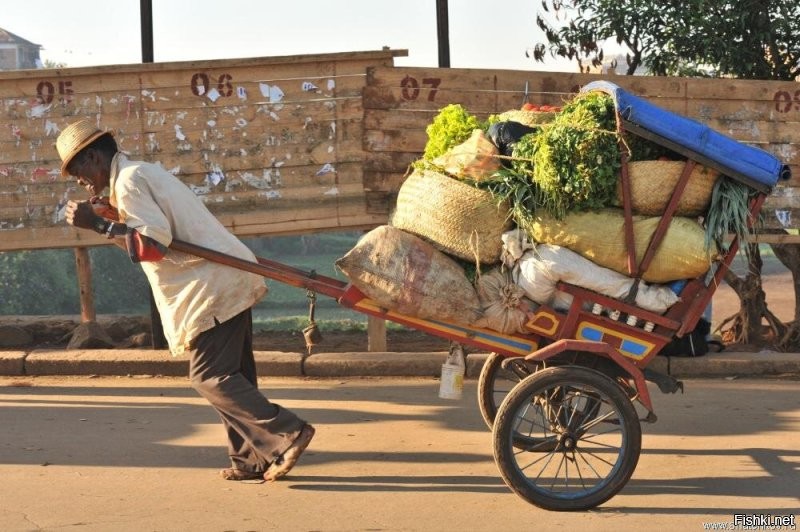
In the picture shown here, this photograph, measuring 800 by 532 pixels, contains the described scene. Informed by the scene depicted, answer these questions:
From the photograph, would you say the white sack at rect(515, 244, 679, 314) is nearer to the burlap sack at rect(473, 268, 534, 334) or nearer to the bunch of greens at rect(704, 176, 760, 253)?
the burlap sack at rect(473, 268, 534, 334)

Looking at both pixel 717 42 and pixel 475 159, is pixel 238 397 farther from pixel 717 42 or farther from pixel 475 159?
pixel 717 42

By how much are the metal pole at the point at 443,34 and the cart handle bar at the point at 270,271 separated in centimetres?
436

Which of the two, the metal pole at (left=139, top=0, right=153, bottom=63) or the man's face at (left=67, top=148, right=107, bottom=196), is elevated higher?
the metal pole at (left=139, top=0, right=153, bottom=63)

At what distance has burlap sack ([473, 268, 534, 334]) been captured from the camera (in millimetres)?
5352

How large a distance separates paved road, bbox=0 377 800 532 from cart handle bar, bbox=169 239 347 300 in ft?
3.29

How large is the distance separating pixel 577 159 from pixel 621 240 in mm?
439

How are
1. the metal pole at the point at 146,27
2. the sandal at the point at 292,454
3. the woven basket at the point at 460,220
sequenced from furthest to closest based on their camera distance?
the metal pole at the point at 146,27 → the sandal at the point at 292,454 → the woven basket at the point at 460,220

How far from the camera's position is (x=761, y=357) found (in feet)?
28.8

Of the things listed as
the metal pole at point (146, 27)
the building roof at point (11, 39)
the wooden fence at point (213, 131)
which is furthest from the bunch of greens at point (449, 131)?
the building roof at point (11, 39)

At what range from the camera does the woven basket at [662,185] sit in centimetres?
532

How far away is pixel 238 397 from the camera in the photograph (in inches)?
219

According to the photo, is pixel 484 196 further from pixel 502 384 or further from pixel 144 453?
pixel 502 384

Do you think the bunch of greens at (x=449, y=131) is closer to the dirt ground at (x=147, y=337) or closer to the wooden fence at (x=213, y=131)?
the wooden fence at (x=213, y=131)

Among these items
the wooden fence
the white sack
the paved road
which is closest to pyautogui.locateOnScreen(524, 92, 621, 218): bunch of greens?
the white sack
